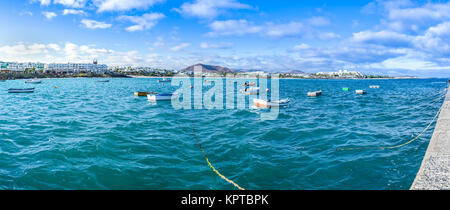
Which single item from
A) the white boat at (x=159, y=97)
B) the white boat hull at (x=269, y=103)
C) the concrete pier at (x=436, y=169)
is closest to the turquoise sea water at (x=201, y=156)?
the concrete pier at (x=436, y=169)

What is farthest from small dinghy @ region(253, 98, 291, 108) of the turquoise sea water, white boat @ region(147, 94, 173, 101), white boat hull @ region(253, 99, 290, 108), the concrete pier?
the concrete pier

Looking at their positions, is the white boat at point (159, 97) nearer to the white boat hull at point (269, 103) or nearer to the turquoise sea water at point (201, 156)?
the white boat hull at point (269, 103)

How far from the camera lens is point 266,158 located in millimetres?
10383

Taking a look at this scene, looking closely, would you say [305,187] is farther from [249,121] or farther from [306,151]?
[249,121]

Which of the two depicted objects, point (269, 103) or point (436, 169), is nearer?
point (436, 169)

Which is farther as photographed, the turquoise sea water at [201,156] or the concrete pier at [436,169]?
the turquoise sea water at [201,156]

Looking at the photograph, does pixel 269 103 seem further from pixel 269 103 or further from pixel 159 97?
pixel 159 97

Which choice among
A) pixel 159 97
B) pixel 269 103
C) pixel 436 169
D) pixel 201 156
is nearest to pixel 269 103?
pixel 269 103

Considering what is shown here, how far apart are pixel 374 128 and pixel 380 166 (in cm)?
827

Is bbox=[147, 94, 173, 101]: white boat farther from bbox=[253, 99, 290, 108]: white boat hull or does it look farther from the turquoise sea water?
the turquoise sea water

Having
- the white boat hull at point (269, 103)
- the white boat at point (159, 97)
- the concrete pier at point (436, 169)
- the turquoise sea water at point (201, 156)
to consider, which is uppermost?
the white boat at point (159, 97)

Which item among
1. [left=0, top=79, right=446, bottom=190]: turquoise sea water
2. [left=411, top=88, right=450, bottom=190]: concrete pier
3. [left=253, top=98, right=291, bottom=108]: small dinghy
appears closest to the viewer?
[left=411, top=88, right=450, bottom=190]: concrete pier

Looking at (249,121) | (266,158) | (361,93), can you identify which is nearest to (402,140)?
(266,158)

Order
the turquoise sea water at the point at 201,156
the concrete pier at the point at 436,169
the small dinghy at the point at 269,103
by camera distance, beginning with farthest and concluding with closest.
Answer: the small dinghy at the point at 269,103, the turquoise sea water at the point at 201,156, the concrete pier at the point at 436,169
